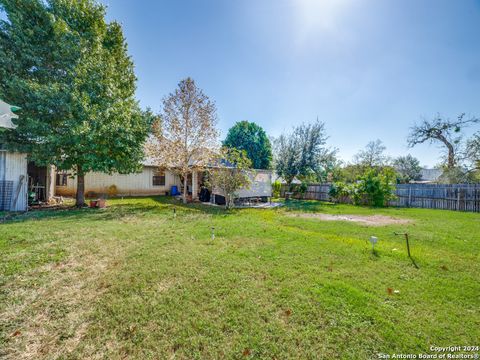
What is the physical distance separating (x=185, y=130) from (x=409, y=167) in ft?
146

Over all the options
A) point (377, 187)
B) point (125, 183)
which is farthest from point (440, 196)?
point (125, 183)

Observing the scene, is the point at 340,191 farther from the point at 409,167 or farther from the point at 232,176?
the point at 409,167

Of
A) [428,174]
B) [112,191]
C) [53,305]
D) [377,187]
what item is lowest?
[53,305]

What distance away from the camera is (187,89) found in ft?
42.1

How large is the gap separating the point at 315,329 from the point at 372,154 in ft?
117

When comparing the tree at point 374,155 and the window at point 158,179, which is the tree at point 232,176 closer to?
the window at point 158,179

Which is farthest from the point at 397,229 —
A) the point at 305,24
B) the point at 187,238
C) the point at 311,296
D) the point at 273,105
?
the point at 273,105

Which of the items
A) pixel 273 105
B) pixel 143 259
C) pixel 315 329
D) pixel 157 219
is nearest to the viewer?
pixel 315 329

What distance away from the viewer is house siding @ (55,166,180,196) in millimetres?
15359

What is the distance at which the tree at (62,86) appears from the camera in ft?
28.1

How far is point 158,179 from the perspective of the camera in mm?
18266

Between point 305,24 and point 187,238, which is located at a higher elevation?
point 305,24

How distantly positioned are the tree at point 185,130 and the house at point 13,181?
5.73m

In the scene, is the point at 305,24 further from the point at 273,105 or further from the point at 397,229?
the point at 397,229
